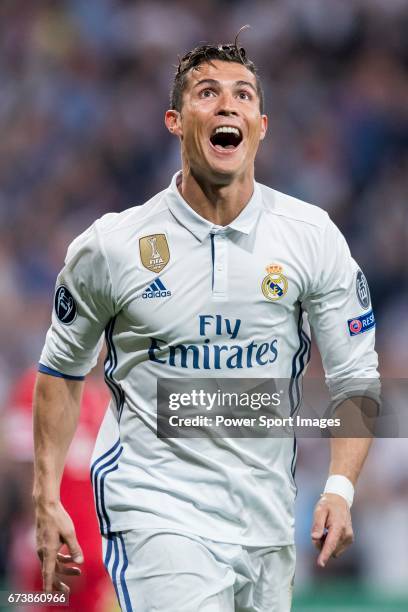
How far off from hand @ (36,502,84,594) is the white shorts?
0.32 ft

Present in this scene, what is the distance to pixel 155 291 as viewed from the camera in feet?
11.2

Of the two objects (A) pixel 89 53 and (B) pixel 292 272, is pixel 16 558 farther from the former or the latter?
(A) pixel 89 53

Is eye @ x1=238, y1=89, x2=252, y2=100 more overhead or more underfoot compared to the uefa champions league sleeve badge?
more overhead

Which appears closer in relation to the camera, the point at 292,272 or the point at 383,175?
the point at 292,272

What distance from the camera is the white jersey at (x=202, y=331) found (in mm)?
3354

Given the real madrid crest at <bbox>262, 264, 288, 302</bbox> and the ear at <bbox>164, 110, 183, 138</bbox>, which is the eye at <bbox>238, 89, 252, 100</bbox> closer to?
the ear at <bbox>164, 110, 183, 138</bbox>

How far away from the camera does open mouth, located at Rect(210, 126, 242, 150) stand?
3.48m

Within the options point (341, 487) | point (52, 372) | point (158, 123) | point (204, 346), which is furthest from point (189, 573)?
point (158, 123)

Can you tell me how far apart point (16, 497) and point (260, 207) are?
380 centimetres

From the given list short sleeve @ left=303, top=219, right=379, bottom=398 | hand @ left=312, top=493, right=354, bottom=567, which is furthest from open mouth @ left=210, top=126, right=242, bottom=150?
hand @ left=312, top=493, right=354, bottom=567

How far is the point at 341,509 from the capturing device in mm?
3287

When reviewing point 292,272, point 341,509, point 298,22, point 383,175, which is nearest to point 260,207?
point 292,272

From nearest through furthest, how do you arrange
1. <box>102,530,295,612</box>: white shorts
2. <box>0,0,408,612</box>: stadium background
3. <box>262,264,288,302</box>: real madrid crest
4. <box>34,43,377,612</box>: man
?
<box>102,530,295,612</box>: white shorts
<box>34,43,377,612</box>: man
<box>262,264,288,302</box>: real madrid crest
<box>0,0,408,612</box>: stadium background

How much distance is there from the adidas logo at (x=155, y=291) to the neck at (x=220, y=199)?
0.92 ft
